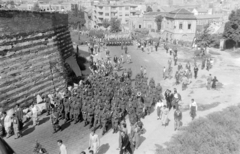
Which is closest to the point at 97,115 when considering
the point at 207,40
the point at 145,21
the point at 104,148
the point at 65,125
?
the point at 104,148

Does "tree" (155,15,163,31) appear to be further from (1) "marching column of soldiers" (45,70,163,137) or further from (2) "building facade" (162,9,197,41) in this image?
(1) "marching column of soldiers" (45,70,163,137)

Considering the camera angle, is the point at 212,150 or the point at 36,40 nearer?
the point at 212,150

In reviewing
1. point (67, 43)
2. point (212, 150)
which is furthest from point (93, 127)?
point (67, 43)

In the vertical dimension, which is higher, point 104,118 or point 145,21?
point 145,21

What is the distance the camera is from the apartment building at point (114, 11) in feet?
260

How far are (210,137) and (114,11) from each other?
70.5 m

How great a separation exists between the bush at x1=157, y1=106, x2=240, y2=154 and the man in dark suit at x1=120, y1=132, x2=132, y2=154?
1.45 meters

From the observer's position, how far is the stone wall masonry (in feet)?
50.0

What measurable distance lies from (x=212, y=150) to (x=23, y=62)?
1215cm

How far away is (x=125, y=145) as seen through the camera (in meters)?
11.0

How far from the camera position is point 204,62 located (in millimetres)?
26188

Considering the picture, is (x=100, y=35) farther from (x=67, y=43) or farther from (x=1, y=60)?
(x=1, y=60)

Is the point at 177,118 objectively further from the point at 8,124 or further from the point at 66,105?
the point at 8,124

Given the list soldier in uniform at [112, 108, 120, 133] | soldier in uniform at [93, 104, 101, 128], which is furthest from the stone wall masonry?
soldier in uniform at [112, 108, 120, 133]
